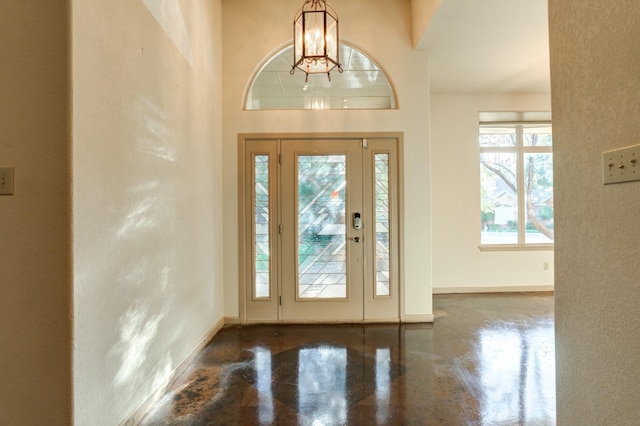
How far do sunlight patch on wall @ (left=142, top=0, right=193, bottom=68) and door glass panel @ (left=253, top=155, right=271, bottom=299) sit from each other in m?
1.24

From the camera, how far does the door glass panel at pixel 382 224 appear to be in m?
3.42

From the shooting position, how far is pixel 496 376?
2312 millimetres

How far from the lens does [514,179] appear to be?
475cm

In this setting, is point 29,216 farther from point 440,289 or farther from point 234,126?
point 440,289

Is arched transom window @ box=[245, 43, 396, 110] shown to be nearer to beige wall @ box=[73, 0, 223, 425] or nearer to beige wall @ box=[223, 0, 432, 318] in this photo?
beige wall @ box=[223, 0, 432, 318]

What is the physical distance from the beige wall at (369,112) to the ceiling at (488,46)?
1.31ft

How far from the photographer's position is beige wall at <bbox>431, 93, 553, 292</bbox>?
4.61m

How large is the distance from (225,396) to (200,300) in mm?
988

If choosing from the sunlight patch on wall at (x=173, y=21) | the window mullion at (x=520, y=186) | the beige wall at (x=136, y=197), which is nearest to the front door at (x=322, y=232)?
the beige wall at (x=136, y=197)

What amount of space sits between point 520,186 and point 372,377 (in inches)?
161

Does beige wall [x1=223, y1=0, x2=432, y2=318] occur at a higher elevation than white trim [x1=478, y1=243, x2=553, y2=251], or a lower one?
higher

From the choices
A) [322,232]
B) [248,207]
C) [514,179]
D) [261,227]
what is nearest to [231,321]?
[261,227]

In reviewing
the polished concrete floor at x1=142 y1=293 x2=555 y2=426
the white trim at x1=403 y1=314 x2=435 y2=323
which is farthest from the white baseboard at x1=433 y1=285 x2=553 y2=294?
the white trim at x1=403 y1=314 x2=435 y2=323

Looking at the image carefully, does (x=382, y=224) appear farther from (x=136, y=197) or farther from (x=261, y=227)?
(x=136, y=197)
